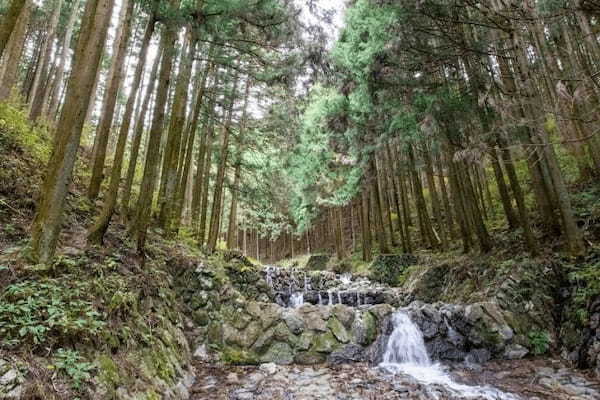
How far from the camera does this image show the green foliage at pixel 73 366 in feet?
9.59

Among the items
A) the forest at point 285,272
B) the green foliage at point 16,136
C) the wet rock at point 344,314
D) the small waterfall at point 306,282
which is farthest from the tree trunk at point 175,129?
the small waterfall at point 306,282

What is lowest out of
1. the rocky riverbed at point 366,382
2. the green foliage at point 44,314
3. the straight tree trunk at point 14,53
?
the rocky riverbed at point 366,382

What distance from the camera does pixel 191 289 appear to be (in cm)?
712

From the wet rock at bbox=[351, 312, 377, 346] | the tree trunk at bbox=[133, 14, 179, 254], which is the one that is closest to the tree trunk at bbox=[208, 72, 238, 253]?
the tree trunk at bbox=[133, 14, 179, 254]

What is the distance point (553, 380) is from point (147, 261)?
23.2ft

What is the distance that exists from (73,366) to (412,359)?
5688mm

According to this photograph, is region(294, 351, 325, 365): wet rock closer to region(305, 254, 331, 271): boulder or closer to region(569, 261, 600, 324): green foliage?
region(569, 261, 600, 324): green foliage

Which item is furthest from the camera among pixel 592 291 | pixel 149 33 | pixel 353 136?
pixel 353 136

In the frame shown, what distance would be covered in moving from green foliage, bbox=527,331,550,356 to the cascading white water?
177 centimetres

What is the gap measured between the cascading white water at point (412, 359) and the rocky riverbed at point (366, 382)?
20 cm

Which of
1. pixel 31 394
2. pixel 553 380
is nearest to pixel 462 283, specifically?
pixel 553 380

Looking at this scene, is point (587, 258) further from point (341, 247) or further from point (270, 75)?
point (341, 247)

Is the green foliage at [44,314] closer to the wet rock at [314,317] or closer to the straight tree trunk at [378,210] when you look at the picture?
the wet rock at [314,317]

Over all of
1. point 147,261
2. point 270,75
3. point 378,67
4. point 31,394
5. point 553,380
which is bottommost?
point 553,380
